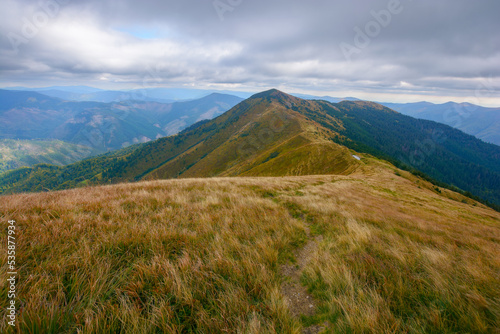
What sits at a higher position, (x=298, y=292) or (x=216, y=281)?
(x=216, y=281)

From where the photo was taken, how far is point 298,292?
3254 mm

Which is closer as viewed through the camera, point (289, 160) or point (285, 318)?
point (285, 318)

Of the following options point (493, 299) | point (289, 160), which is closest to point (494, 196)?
point (289, 160)

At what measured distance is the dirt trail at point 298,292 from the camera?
113 inches

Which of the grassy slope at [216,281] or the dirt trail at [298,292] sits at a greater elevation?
the grassy slope at [216,281]

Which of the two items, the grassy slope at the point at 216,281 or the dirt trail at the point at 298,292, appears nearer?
the grassy slope at the point at 216,281

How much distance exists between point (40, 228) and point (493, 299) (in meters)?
8.18

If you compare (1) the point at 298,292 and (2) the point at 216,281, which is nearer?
(2) the point at 216,281

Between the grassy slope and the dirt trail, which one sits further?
the dirt trail

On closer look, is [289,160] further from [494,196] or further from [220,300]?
[494,196]

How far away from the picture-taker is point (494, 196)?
188000mm

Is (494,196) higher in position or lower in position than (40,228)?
lower

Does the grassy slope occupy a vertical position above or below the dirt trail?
above

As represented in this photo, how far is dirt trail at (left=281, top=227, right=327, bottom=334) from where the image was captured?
9.46 feet
